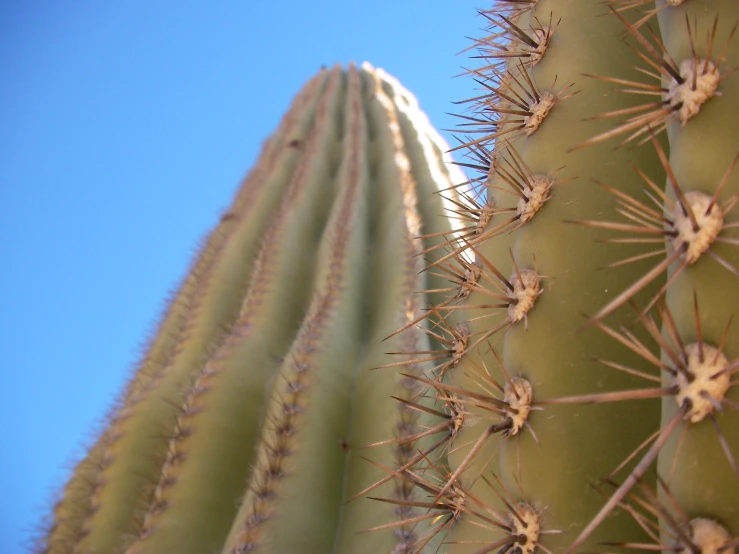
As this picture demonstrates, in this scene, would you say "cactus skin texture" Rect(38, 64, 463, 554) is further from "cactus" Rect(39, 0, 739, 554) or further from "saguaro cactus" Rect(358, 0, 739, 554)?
"saguaro cactus" Rect(358, 0, 739, 554)

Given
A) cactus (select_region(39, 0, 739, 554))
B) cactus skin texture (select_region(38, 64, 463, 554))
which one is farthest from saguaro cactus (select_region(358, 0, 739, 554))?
cactus skin texture (select_region(38, 64, 463, 554))

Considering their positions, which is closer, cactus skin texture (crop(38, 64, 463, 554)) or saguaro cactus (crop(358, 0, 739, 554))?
saguaro cactus (crop(358, 0, 739, 554))

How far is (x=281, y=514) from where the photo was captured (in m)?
1.58

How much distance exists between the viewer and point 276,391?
1842 mm

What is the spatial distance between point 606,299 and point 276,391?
1.14 metres

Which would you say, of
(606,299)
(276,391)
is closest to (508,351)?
(606,299)

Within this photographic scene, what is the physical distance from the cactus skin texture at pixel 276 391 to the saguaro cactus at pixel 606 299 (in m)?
0.58

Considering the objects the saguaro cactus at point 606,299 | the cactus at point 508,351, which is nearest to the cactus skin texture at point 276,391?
the cactus at point 508,351

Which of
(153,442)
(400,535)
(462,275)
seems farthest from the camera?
(153,442)

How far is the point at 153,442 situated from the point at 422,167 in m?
1.59

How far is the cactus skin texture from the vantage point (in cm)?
164

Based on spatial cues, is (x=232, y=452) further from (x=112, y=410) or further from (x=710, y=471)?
(x=710, y=471)

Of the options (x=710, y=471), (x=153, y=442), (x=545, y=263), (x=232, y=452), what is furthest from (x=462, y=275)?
(x=153, y=442)

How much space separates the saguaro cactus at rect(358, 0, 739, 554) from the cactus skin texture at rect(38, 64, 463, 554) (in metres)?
0.58
